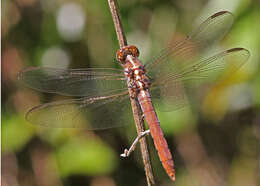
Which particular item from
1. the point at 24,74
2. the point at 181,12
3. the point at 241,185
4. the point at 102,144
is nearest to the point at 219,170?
the point at 241,185

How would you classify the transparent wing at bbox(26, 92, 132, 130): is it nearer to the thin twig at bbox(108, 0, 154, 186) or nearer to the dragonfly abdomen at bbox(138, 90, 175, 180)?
the dragonfly abdomen at bbox(138, 90, 175, 180)

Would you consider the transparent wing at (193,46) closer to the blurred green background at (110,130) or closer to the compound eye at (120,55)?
the compound eye at (120,55)

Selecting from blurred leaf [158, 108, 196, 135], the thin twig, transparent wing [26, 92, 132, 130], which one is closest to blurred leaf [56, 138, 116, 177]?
blurred leaf [158, 108, 196, 135]

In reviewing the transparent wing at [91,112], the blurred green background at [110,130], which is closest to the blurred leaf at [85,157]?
the blurred green background at [110,130]

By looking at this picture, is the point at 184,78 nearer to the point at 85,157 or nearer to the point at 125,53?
the point at 125,53

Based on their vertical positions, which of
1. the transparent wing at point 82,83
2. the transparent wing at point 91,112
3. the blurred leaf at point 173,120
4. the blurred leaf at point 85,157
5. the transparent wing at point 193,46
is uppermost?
the transparent wing at point 193,46

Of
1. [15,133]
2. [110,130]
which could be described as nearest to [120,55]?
[110,130]

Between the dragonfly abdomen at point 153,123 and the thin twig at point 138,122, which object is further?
the dragonfly abdomen at point 153,123
